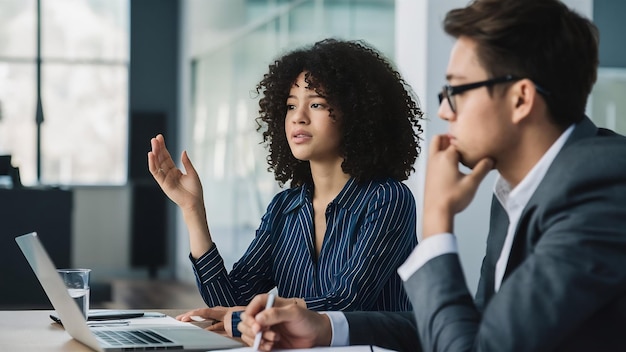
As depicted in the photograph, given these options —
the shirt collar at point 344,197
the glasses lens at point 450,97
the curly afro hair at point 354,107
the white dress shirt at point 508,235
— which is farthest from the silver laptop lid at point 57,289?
the curly afro hair at point 354,107

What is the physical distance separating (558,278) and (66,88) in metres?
10.3

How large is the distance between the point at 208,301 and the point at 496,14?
1180mm

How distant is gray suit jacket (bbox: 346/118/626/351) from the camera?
1.18m

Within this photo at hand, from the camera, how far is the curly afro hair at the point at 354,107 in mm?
2363

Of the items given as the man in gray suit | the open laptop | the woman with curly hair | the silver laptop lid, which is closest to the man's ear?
the man in gray suit

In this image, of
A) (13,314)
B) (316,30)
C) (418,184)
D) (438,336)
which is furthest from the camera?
(316,30)

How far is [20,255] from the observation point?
5.02 m

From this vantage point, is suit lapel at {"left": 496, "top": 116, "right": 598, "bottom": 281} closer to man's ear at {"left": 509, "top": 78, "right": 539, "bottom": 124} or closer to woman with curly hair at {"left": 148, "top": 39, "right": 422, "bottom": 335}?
man's ear at {"left": 509, "top": 78, "right": 539, "bottom": 124}

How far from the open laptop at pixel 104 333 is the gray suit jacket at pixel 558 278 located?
1.39ft

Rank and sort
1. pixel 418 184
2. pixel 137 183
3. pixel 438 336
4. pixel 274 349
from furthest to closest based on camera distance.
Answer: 1. pixel 137 183
2. pixel 418 184
3. pixel 274 349
4. pixel 438 336

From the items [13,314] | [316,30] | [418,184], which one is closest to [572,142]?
[13,314]

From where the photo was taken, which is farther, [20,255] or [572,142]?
[20,255]

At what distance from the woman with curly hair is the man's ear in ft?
2.79

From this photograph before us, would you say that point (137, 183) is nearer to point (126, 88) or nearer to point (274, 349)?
point (126, 88)
